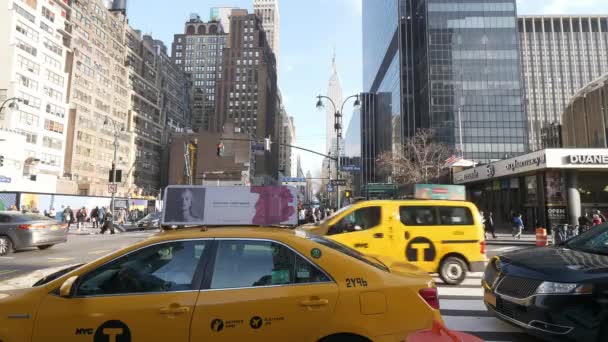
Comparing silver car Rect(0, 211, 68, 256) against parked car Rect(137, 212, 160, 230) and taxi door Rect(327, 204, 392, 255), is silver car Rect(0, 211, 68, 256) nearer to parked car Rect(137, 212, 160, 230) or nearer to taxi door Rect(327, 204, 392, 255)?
taxi door Rect(327, 204, 392, 255)

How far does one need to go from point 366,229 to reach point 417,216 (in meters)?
1.30

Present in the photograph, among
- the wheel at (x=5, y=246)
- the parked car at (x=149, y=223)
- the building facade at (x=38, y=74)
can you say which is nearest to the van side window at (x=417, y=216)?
the wheel at (x=5, y=246)

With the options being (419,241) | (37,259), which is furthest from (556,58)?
(37,259)

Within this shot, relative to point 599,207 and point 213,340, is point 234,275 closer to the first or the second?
point 213,340

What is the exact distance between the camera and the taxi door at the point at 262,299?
3.03 m

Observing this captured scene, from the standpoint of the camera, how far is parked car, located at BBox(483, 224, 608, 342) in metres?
3.95

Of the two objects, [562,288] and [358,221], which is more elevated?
[358,221]

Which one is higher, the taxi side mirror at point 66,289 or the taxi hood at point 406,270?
the taxi hood at point 406,270

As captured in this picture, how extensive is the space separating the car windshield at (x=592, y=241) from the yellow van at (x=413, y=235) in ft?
10.5

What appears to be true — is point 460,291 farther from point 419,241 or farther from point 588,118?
point 588,118

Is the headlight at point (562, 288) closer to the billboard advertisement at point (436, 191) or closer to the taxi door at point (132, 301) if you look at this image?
the taxi door at point (132, 301)

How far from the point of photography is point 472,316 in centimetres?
600

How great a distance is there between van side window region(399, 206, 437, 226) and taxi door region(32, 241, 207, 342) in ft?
20.8

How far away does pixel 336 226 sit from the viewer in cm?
871
